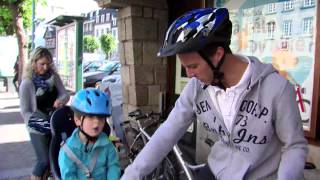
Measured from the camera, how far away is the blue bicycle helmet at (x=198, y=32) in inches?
71.5

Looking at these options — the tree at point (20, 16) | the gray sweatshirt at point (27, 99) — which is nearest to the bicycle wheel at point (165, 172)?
the gray sweatshirt at point (27, 99)

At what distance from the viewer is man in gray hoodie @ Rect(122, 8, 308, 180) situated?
1792mm

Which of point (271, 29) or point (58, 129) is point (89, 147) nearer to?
point (58, 129)

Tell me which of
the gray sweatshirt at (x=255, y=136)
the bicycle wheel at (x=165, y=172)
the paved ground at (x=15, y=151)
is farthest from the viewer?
the paved ground at (x=15, y=151)

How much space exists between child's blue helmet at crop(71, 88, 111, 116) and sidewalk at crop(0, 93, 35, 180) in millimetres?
3762

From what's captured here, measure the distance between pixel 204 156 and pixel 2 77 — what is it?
18.1 metres

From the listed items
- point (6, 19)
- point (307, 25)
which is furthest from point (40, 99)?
point (6, 19)

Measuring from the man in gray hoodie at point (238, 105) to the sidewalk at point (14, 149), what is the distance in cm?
511

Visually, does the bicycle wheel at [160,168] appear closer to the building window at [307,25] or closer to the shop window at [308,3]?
the building window at [307,25]

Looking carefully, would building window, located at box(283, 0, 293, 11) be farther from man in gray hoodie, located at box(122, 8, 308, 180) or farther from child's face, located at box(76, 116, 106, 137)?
man in gray hoodie, located at box(122, 8, 308, 180)

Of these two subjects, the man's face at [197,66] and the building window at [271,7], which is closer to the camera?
the man's face at [197,66]

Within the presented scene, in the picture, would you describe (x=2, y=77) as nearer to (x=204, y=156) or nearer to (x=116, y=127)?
(x=116, y=127)

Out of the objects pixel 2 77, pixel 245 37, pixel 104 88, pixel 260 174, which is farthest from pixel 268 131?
pixel 2 77

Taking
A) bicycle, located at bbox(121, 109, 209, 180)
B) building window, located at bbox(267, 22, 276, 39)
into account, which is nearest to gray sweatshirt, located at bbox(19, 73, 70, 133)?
bicycle, located at bbox(121, 109, 209, 180)
